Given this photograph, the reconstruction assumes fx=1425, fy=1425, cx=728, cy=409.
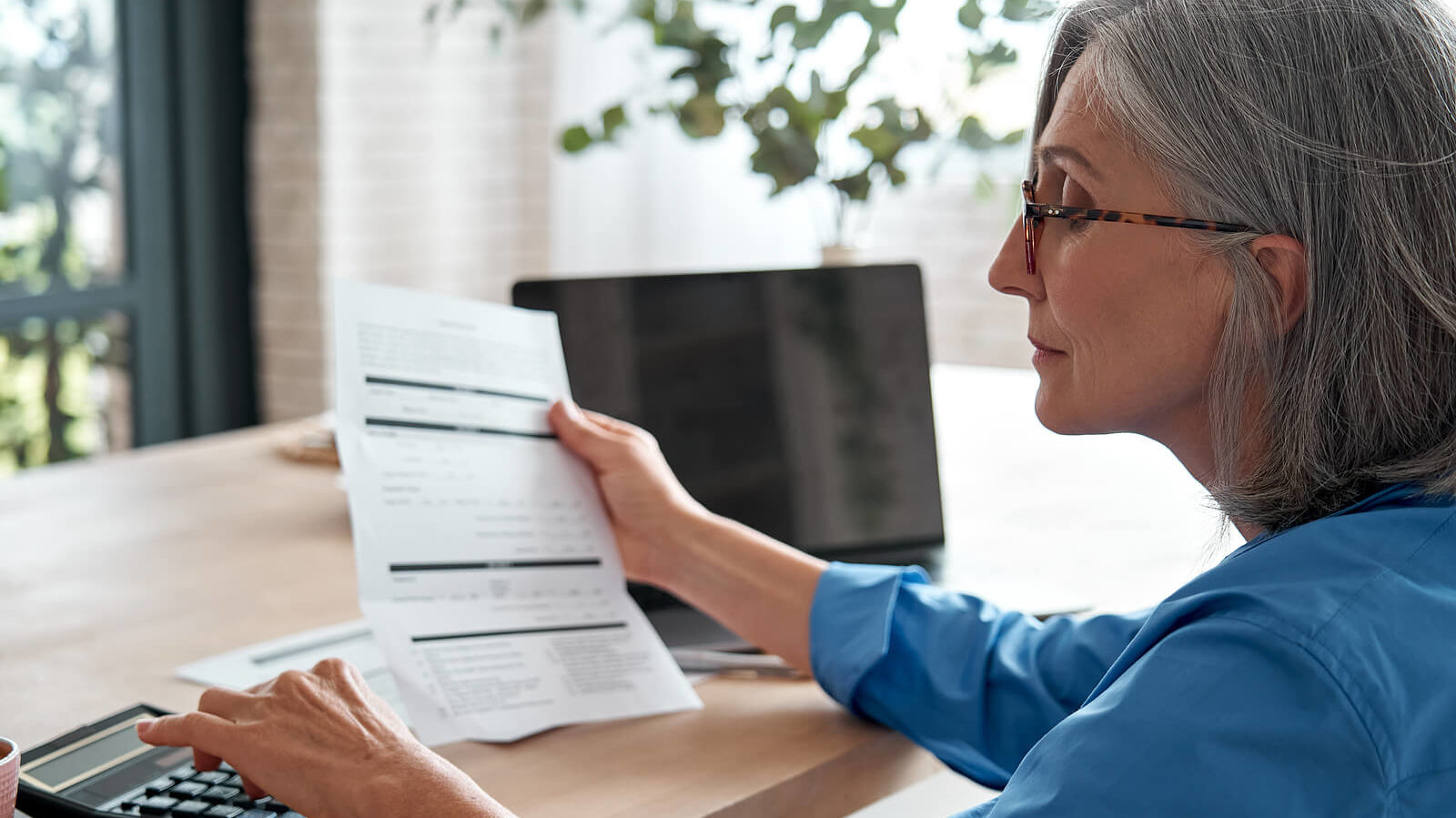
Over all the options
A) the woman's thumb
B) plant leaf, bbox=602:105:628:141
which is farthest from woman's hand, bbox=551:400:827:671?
plant leaf, bbox=602:105:628:141

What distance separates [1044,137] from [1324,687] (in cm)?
40

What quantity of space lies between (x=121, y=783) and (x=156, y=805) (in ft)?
0.17

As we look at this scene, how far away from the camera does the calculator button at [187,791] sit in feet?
2.82

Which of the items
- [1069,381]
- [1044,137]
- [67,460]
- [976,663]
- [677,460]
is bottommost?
[67,460]

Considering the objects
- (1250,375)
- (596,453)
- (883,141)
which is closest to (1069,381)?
(1250,375)

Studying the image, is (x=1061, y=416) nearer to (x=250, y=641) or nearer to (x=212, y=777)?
(x=212, y=777)

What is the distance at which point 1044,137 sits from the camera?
0.90 m

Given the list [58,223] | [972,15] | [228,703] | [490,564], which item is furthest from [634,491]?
[58,223]

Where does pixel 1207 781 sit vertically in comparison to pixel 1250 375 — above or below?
below

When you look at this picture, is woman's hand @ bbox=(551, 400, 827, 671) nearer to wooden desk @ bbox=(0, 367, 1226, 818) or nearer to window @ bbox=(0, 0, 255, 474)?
wooden desk @ bbox=(0, 367, 1226, 818)

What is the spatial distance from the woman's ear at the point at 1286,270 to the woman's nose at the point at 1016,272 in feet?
0.52

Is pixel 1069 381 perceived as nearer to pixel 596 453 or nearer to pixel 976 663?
Answer: pixel 976 663

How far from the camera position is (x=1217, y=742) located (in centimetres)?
66

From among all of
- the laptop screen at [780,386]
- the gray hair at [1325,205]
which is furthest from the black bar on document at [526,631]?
the gray hair at [1325,205]
